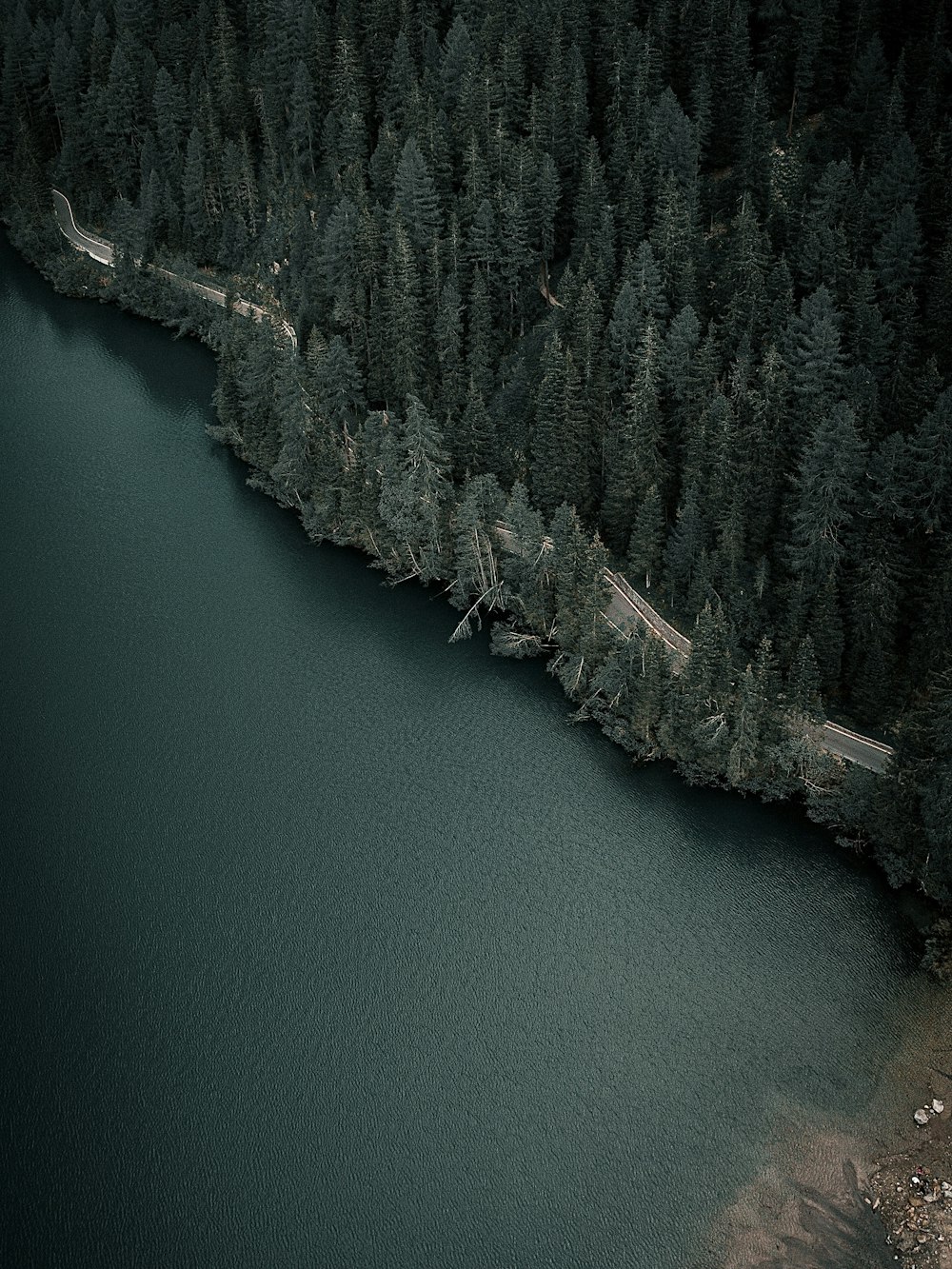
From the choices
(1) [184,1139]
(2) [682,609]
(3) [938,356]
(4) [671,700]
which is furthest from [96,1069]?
(3) [938,356]

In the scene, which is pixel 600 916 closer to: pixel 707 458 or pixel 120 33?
pixel 707 458

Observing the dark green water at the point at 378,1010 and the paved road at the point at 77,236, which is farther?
the paved road at the point at 77,236

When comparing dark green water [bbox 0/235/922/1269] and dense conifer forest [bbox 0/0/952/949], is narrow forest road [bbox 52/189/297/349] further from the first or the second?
dark green water [bbox 0/235/922/1269]

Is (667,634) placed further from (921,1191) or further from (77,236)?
(77,236)

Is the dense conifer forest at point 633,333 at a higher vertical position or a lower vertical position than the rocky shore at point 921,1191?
higher

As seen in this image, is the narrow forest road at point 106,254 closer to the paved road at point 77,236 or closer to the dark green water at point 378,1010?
the paved road at point 77,236

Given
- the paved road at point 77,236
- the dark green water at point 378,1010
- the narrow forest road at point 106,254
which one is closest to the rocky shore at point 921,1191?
the dark green water at point 378,1010

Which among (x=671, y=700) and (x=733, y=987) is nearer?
(x=733, y=987)
